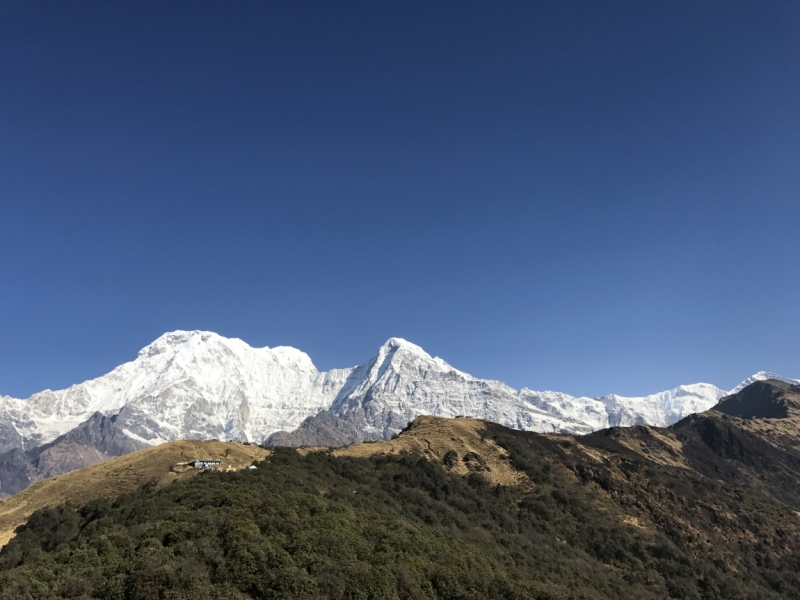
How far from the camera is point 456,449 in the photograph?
91625mm

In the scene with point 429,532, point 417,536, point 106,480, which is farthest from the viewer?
point 106,480

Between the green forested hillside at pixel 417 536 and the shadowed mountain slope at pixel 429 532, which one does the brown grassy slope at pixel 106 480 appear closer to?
the shadowed mountain slope at pixel 429 532

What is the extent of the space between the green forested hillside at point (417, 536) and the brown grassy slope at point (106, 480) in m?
3.77

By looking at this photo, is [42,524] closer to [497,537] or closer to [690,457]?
[497,537]

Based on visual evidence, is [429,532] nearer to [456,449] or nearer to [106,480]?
[106,480]

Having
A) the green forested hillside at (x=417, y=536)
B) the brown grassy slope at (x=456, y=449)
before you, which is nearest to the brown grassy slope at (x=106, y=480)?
the green forested hillside at (x=417, y=536)

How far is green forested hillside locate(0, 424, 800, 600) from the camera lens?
31.3m

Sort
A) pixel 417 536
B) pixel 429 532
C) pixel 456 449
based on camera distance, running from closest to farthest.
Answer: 1. pixel 417 536
2. pixel 429 532
3. pixel 456 449

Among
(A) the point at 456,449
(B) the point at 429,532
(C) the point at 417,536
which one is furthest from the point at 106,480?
(A) the point at 456,449

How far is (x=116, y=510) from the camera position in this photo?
145 feet

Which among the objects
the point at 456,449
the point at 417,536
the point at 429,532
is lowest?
the point at 429,532

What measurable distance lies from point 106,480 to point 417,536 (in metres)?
35.0

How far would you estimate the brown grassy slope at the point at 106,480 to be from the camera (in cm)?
4968

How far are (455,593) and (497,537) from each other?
2588 cm
